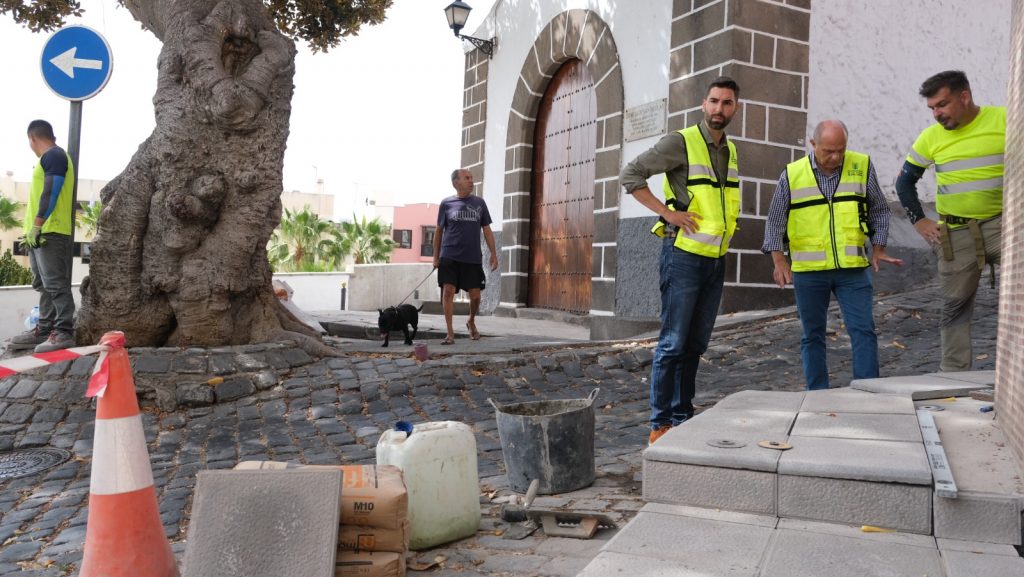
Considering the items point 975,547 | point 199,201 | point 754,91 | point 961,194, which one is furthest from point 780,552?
point 754,91

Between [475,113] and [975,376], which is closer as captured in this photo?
[975,376]

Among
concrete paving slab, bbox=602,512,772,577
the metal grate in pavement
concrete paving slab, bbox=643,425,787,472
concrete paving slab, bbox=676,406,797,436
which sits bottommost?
the metal grate in pavement

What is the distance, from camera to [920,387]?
3.96 meters

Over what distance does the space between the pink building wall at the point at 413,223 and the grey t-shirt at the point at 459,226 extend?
4387 centimetres

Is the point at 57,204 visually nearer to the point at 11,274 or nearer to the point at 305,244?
the point at 11,274

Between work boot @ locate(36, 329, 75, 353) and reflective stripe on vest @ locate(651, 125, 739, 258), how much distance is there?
5.46 metres

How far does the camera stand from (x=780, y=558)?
2.30 meters

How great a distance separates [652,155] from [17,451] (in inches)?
179

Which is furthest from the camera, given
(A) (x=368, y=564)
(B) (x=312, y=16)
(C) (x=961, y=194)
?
(B) (x=312, y=16)

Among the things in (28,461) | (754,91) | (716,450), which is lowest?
(28,461)

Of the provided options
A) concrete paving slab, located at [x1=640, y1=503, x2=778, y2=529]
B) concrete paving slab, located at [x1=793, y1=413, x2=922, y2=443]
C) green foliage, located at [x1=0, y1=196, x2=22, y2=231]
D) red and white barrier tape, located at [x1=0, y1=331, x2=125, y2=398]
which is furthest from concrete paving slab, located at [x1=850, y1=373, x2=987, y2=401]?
green foliage, located at [x1=0, y1=196, x2=22, y2=231]

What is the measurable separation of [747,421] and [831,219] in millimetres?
1801

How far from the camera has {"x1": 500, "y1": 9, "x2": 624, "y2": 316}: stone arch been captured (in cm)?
985

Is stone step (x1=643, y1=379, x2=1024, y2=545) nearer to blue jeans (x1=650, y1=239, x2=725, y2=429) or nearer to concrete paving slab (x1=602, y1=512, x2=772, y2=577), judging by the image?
concrete paving slab (x1=602, y1=512, x2=772, y2=577)
